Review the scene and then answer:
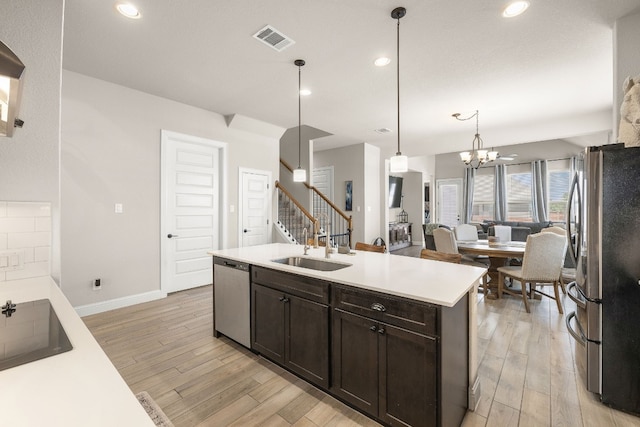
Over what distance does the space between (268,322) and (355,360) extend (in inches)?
34.1

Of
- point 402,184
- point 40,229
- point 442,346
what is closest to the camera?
point 442,346

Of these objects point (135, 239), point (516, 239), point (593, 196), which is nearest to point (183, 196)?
point (135, 239)

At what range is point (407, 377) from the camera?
5.19 feet

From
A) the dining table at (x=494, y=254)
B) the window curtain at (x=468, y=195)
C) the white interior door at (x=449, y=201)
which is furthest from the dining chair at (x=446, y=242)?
the white interior door at (x=449, y=201)

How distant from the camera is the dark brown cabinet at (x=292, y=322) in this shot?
1978 mm

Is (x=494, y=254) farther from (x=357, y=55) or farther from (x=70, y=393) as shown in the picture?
(x=70, y=393)

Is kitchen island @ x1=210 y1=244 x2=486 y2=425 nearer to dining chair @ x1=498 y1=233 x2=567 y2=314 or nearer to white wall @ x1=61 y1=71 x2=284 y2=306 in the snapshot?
dining chair @ x1=498 y1=233 x2=567 y2=314

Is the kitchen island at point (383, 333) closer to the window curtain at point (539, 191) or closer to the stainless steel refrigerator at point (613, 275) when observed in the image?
the stainless steel refrigerator at point (613, 275)

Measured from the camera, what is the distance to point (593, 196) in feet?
6.43

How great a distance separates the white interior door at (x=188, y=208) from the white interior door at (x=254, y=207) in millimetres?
457

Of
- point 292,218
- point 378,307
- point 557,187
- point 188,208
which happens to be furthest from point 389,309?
point 557,187

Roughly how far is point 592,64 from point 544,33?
1.09 meters

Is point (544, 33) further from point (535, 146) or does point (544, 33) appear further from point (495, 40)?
point (535, 146)

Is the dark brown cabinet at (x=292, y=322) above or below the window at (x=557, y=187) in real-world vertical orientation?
below
